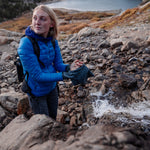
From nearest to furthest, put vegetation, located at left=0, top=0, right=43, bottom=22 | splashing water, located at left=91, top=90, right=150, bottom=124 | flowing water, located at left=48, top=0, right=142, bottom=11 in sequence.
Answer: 1. splashing water, located at left=91, top=90, right=150, bottom=124
2. vegetation, located at left=0, top=0, right=43, bottom=22
3. flowing water, located at left=48, top=0, right=142, bottom=11

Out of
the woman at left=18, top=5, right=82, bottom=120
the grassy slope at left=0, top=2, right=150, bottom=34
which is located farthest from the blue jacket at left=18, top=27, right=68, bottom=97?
the grassy slope at left=0, top=2, right=150, bottom=34

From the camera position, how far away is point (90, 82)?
6.55m

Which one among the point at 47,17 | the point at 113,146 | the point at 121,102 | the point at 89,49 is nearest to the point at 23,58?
the point at 47,17

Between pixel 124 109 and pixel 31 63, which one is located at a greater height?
pixel 31 63

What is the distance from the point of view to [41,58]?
3203 millimetres

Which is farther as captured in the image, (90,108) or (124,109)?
(90,108)

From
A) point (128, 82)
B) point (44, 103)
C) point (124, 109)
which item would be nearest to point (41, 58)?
point (44, 103)

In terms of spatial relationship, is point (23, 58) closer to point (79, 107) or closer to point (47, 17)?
point (47, 17)

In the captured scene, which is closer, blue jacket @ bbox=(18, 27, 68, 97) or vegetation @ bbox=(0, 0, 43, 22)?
blue jacket @ bbox=(18, 27, 68, 97)

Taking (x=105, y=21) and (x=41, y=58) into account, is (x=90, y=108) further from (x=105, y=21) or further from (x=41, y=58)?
(x=105, y=21)

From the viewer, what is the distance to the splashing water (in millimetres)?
4309

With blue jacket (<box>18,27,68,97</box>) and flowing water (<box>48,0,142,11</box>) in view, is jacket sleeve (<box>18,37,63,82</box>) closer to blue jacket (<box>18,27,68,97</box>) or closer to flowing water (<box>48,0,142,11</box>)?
blue jacket (<box>18,27,68,97</box>)

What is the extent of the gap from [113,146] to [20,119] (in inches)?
97.9

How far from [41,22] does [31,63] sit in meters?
0.98
